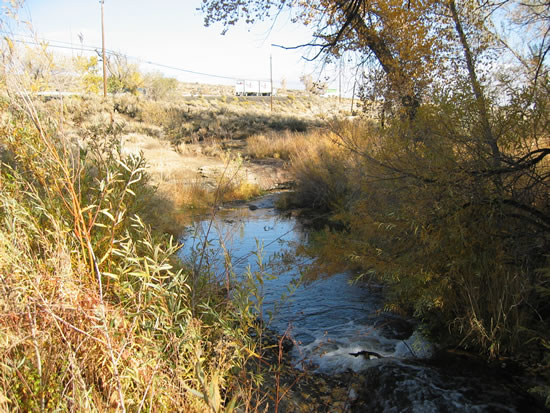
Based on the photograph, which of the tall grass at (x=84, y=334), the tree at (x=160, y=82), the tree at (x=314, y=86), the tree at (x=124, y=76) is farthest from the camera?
the tree at (x=160, y=82)

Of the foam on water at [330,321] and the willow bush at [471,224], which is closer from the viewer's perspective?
the willow bush at [471,224]

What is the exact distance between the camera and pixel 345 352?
446 cm

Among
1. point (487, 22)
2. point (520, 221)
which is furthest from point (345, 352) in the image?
point (487, 22)

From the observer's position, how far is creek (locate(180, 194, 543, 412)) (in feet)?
11.7

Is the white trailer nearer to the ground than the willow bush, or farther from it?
farther from it

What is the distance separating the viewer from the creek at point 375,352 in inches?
141

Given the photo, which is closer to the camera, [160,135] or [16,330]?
[16,330]

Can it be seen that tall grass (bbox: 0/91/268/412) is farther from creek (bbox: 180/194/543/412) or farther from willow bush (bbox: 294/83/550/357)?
willow bush (bbox: 294/83/550/357)

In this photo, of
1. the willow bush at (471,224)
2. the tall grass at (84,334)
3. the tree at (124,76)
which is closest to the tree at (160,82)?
the tree at (124,76)

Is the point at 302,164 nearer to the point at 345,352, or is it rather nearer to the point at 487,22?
the point at 487,22

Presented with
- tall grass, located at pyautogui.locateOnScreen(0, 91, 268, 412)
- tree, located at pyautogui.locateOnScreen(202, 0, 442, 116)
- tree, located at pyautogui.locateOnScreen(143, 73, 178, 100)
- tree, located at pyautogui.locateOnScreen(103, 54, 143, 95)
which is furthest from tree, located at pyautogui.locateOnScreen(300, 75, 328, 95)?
tree, located at pyautogui.locateOnScreen(143, 73, 178, 100)

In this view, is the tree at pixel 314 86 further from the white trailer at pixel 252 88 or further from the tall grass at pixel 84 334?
the white trailer at pixel 252 88

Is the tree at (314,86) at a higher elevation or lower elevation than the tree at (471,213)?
higher

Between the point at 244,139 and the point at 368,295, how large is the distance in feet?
60.1
